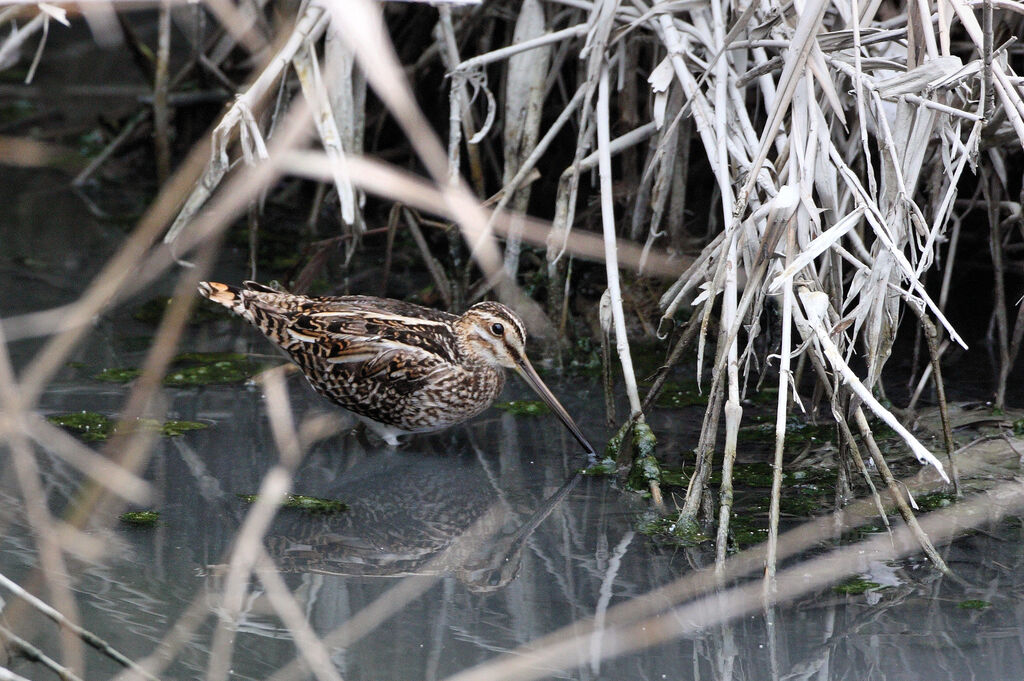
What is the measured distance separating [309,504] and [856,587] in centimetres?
154

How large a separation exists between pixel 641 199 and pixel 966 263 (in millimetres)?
1604

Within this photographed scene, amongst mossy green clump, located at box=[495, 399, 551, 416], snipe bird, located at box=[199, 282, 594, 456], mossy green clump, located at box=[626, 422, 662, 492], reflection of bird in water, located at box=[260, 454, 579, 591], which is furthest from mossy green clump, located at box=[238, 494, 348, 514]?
mossy green clump, located at box=[495, 399, 551, 416]

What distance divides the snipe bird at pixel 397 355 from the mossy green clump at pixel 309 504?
20.9 inches

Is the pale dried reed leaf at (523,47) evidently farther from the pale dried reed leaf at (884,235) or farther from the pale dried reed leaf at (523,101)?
the pale dried reed leaf at (884,235)

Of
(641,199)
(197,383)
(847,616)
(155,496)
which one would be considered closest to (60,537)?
(155,496)

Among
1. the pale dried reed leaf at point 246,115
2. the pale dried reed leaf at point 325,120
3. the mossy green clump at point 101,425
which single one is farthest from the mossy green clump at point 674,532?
the pale dried reed leaf at point 246,115

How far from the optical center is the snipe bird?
388cm

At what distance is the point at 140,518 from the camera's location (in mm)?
3217

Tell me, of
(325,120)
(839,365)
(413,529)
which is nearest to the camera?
(839,365)

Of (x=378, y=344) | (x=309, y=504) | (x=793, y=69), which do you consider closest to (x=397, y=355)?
(x=378, y=344)

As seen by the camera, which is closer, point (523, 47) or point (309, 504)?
point (309, 504)

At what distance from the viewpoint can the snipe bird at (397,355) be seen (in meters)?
3.88

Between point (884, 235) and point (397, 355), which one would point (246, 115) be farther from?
point (884, 235)

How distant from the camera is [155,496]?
3.37 m
